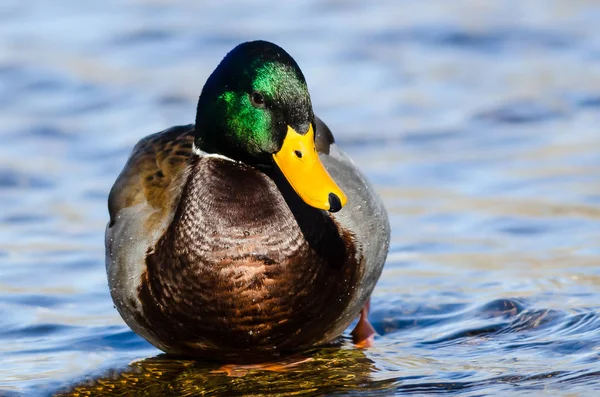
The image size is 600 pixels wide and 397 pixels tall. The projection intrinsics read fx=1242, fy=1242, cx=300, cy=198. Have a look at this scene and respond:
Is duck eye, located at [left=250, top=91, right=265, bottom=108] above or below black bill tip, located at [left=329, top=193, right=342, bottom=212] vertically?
above

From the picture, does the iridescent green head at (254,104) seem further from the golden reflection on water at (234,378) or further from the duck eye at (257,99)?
the golden reflection on water at (234,378)

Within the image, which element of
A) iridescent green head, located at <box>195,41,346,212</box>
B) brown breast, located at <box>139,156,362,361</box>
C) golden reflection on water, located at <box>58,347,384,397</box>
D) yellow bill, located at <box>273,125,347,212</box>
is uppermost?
iridescent green head, located at <box>195,41,346,212</box>

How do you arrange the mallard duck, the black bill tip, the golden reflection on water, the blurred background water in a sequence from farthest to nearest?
the blurred background water, the golden reflection on water, the mallard duck, the black bill tip

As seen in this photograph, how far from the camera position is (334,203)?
185 inches

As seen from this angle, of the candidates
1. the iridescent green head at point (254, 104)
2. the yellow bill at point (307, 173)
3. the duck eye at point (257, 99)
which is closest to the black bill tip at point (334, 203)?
the yellow bill at point (307, 173)

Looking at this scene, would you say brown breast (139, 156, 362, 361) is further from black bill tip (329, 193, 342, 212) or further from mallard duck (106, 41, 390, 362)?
black bill tip (329, 193, 342, 212)

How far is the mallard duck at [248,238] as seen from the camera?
4.82m

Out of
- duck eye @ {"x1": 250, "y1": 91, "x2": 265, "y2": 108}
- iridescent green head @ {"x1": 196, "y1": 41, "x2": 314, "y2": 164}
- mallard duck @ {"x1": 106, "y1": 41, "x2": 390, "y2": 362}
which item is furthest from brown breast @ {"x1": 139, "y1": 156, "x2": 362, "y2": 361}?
duck eye @ {"x1": 250, "y1": 91, "x2": 265, "y2": 108}

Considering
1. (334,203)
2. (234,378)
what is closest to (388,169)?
(234,378)

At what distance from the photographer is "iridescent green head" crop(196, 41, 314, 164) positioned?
479 cm

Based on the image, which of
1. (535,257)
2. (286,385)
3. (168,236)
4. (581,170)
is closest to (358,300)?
(286,385)

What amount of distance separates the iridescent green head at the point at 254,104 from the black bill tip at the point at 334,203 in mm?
296

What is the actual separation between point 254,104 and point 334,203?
1.75ft

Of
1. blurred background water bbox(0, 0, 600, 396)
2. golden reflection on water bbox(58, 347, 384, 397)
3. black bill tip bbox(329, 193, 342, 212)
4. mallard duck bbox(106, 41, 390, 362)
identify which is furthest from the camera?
blurred background water bbox(0, 0, 600, 396)
